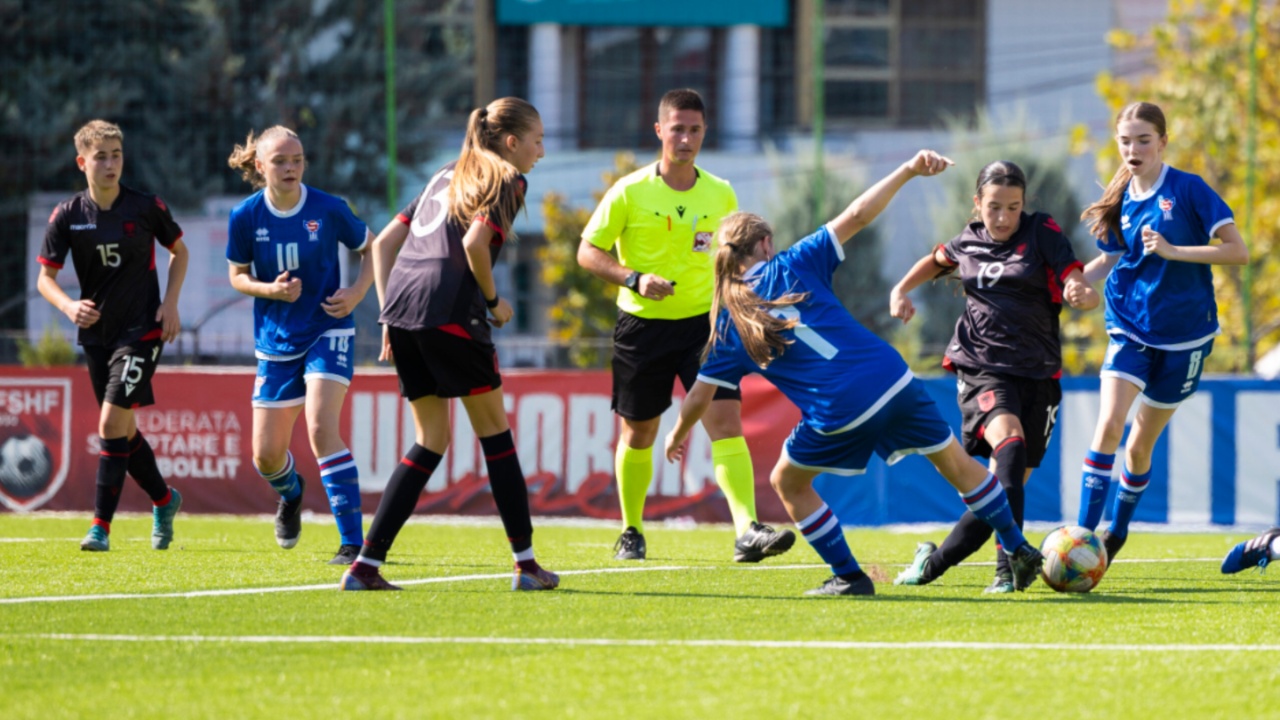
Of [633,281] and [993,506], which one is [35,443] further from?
[993,506]

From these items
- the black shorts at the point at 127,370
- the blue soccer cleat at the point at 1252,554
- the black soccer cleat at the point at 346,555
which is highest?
the black shorts at the point at 127,370

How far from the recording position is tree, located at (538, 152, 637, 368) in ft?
78.1

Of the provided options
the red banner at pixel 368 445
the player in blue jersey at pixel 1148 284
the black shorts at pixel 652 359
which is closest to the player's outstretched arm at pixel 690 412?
the black shorts at pixel 652 359

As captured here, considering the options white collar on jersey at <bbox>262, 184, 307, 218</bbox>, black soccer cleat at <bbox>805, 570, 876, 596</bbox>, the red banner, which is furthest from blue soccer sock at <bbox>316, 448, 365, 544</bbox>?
the red banner

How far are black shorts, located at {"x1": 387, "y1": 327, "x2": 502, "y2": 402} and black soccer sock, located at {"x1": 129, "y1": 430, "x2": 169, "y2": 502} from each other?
3006 mm

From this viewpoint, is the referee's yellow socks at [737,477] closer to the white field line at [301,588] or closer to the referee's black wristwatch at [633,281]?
the white field line at [301,588]

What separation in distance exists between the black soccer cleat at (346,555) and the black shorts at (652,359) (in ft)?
4.75

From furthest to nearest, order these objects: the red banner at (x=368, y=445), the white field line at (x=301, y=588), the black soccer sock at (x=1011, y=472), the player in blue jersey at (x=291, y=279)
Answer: the red banner at (x=368, y=445) → the player in blue jersey at (x=291, y=279) → the black soccer sock at (x=1011, y=472) → the white field line at (x=301, y=588)

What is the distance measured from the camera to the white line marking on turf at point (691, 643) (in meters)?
4.46

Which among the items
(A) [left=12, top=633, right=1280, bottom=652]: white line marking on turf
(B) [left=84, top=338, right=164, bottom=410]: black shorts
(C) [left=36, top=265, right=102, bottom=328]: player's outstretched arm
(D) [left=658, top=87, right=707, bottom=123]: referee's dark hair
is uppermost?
(D) [left=658, top=87, right=707, bottom=123]: referee's dark hair

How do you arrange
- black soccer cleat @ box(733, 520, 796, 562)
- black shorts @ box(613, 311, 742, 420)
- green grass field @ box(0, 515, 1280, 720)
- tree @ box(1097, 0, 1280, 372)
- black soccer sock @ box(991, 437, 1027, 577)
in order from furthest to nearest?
tree @ box(1097, 0, 1280, 372) < black shorts @ box(613, 311, 742, 420) < black soccer cleat @ box(733, 520, 796, 562) < black soccer sock @ box(991, 437, 1027, 577) < green grass field @ box(0, 515, 1280, 720)

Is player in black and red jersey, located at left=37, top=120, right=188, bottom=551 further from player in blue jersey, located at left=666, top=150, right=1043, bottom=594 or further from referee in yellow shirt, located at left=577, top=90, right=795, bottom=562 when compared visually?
player in blue jersey, located at left=666, top=150, right=1043, bottom=594

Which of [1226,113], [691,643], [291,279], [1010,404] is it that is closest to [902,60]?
[1226,113]

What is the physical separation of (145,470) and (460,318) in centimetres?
331
